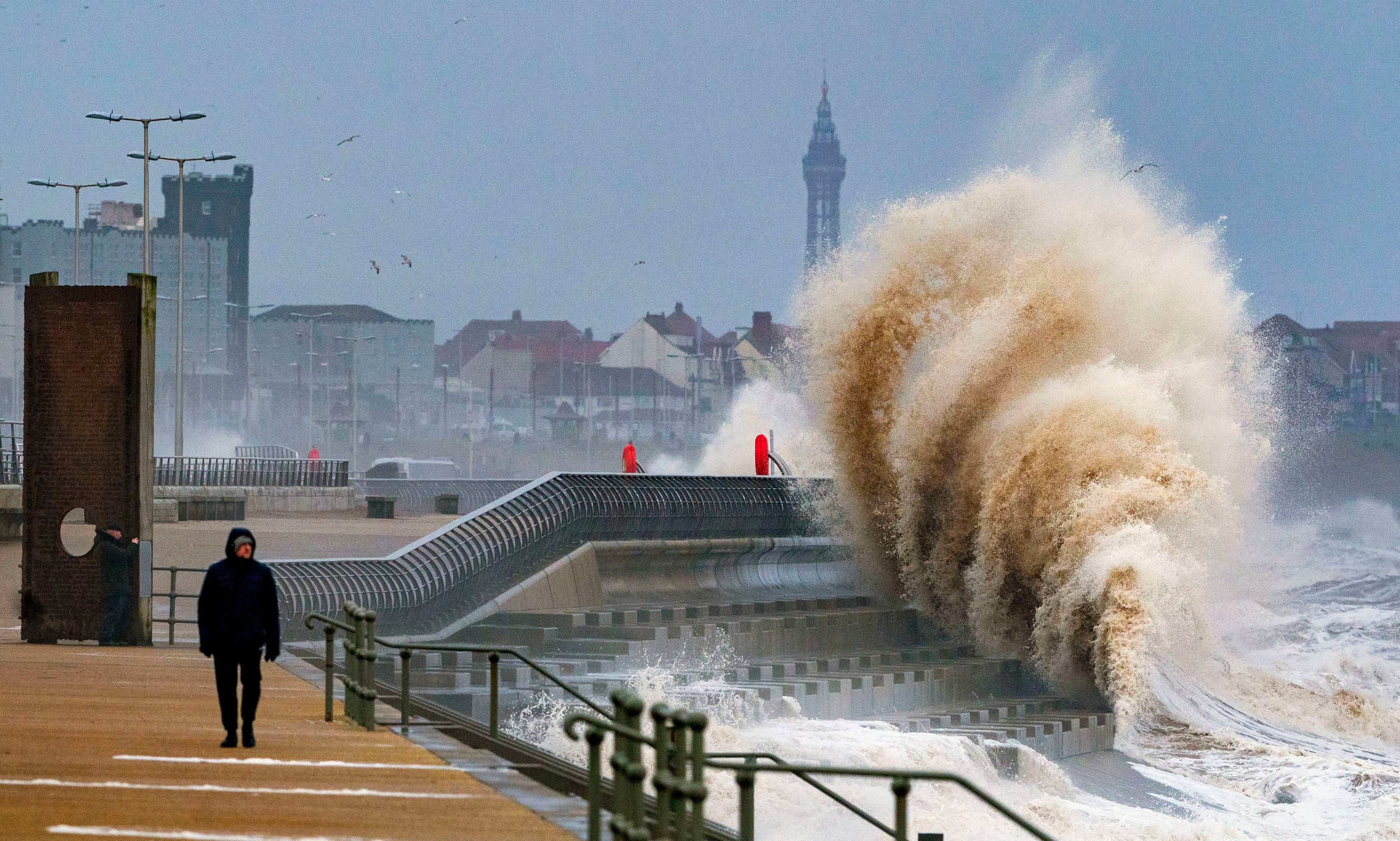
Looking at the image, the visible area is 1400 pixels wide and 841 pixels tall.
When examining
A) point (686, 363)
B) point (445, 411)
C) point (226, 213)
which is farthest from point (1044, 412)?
point (226, 213)

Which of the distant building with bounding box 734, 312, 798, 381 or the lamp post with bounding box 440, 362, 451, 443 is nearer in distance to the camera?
the lamp post with bounding box 440, 362, 451, 443

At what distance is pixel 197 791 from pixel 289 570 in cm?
1041

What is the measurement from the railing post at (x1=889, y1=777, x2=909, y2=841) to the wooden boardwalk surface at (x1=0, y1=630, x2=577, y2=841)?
1.44m

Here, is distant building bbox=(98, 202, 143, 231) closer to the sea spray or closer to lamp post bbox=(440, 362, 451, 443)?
lamp post bbox=(440, 362, 451, 443)

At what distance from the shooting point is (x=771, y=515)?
93.5 ft

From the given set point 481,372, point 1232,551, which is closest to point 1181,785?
point 1232,551

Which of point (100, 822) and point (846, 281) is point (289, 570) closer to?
point (100, 822)

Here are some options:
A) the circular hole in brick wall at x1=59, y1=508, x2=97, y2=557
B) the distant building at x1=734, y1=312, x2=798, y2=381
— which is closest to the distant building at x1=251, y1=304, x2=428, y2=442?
the distant building at x1=734, y1=312, x2=798, y2=381

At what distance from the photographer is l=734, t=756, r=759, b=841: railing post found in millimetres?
6227

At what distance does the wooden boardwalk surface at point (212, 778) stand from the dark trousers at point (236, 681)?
18 centimetres

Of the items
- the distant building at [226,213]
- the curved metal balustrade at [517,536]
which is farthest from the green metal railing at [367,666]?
the distant building at [226,213]

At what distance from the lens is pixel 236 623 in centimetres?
948

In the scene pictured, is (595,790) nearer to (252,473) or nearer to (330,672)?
Answer: (330,672)

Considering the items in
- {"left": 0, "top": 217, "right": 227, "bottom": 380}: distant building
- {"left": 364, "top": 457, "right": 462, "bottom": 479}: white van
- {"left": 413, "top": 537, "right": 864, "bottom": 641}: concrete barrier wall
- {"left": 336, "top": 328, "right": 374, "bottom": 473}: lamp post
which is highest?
{"left": 0, "top": 217, "right": 227, "bottom": 380}: distant building
